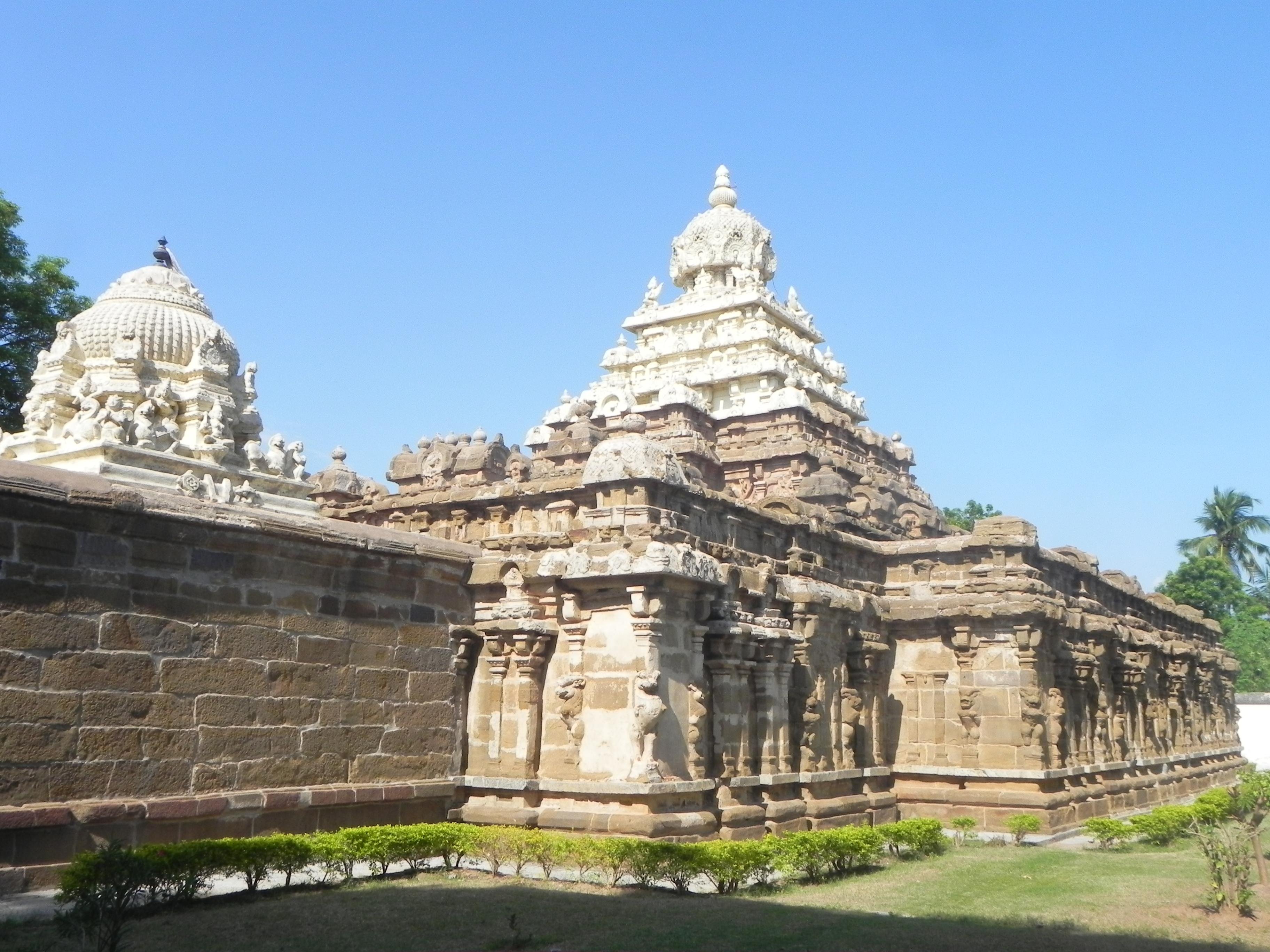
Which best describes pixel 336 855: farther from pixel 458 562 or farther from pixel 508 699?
pixel 458 562

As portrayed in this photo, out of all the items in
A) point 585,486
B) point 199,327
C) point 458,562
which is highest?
point 199,327

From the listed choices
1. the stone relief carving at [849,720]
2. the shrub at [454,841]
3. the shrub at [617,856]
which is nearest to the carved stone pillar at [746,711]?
the stone relief carving at [849,720]

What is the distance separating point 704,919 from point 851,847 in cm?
327

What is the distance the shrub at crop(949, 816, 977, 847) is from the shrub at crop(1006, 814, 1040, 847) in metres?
0.48

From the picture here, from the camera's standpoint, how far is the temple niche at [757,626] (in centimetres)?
1165

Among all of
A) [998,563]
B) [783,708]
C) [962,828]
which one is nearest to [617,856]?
[783,708]

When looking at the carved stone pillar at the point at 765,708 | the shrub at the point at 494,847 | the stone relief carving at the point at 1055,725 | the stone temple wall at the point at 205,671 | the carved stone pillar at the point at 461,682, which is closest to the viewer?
the stone temple wall at the point at 205,671

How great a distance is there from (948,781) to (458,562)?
26.6ft

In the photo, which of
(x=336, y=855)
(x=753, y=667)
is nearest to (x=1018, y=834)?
(x=753, y=667)

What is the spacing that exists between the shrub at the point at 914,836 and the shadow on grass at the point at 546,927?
11.4ft

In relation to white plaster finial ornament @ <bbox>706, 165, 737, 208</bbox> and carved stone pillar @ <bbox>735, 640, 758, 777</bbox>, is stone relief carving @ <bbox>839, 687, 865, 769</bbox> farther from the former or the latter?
white plaster finial ornament @ <bbox>706, 165, 737, 208</bbox>

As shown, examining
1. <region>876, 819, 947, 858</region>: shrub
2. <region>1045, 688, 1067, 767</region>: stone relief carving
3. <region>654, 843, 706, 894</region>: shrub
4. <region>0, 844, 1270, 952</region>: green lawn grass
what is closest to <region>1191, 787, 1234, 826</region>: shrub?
<region>1045, 688, 1067, 767</region>: stone relief carving

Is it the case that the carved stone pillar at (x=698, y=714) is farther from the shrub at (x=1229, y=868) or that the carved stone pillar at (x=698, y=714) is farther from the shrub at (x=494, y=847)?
the shrub at (x=1229, y=868)

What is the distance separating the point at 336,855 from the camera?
9727mm
